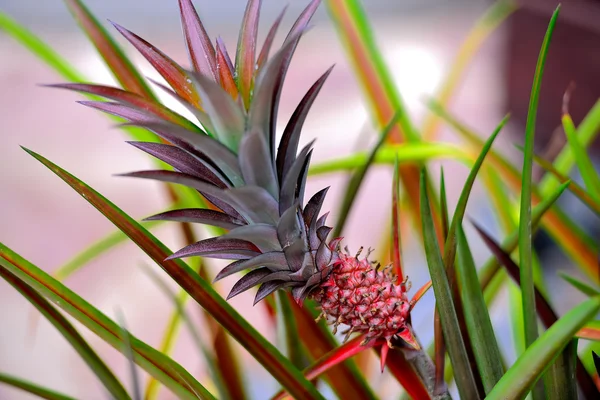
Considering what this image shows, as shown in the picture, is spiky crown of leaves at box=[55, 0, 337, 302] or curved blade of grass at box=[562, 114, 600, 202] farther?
curved blade of grass at box=[562, 114, 600, 202]

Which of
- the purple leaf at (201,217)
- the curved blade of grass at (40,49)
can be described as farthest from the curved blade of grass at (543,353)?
the curved blade of grass at (40,49)

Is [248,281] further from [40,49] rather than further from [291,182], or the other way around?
[40,49]

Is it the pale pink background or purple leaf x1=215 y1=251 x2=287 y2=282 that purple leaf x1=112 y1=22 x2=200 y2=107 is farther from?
the pale pink background

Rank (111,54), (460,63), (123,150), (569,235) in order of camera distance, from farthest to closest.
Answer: (123,150), (460,63), (569,235), (111,54)

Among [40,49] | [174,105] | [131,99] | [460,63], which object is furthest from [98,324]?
[174,105]

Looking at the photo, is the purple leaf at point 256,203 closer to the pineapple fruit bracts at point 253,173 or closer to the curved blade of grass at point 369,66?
the pineapple fruit bracts at point 253,173

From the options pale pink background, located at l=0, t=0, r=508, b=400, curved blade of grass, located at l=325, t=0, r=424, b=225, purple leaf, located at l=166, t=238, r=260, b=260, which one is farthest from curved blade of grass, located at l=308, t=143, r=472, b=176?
pale pink background, located at l=0, t=0, r=508, b=400
